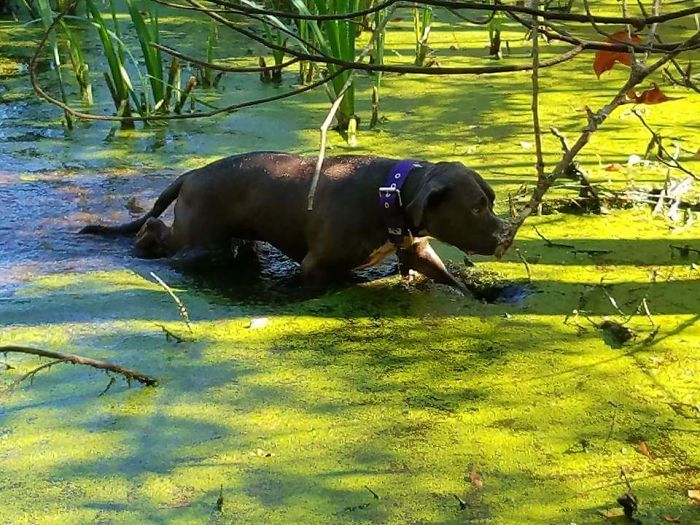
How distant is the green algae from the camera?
228 cm

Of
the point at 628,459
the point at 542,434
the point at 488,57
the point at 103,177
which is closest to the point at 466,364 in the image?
the point at 542,434

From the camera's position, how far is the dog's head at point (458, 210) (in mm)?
3314

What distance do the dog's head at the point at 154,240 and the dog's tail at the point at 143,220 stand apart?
123 millimetres

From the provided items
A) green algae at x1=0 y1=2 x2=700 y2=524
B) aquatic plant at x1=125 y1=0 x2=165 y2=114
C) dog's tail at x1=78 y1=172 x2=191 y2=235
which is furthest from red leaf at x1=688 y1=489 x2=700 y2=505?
aquatic plant at x1=125 y1=0 x2=165 y2=114

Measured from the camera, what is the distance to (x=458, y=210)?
334 centimetres

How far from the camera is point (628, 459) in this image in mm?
2414

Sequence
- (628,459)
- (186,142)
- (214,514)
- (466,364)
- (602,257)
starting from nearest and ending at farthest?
1. (214,514)
2. (628,459)
3. (466,364)
4. (602,257)
5. (186,142)

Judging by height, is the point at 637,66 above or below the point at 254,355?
above

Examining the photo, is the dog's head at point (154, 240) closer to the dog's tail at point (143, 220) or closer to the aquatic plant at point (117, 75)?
the dog's tail at point (143, 220)

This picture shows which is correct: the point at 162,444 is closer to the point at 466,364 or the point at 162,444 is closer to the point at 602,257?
the point at 466,364

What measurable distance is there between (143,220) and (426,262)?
1.13m

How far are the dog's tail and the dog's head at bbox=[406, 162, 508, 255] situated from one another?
3.26 feet

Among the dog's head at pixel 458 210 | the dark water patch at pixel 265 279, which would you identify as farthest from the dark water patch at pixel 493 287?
the dark water patch at pixel 265 279

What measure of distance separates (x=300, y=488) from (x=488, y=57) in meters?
4.26
